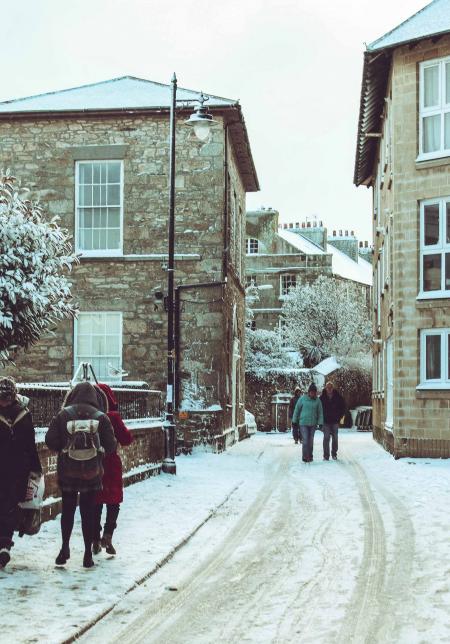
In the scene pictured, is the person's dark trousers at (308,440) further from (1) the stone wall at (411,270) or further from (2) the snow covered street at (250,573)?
Answer: (2) the snow covered street at (250,573)

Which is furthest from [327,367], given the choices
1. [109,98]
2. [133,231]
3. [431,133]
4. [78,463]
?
[78,463]

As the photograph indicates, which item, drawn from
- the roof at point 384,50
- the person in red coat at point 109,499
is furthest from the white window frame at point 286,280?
the person in red coat at point 109,499

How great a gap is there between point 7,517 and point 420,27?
53.6 feet

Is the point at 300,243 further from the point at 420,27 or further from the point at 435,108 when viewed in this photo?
the point at 420,27

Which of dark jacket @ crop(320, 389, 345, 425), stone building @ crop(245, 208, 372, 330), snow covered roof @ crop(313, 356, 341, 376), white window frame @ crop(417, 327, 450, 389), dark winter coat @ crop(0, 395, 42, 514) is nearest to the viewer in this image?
dark winter coat @ crop(0, 395, 42, 514)

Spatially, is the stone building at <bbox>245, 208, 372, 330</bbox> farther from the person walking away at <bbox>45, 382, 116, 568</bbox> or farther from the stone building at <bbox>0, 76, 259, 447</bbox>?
the person walking away at <bbox>45, 382, 116, 568</bbox>

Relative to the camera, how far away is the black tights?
870cm

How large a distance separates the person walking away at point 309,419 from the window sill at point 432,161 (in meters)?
5.28

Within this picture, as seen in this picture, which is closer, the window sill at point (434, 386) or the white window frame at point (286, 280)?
the window sill at point (434, 386)

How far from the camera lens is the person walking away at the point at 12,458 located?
850 cm

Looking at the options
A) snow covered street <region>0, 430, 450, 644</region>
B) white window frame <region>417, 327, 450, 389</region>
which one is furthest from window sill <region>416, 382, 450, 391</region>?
snow covered street <region>0, 430, 450, 644</region>

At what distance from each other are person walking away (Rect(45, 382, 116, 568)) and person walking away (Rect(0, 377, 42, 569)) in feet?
0.69

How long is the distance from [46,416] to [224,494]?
3.38 m

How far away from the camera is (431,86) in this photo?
21.6 metres
